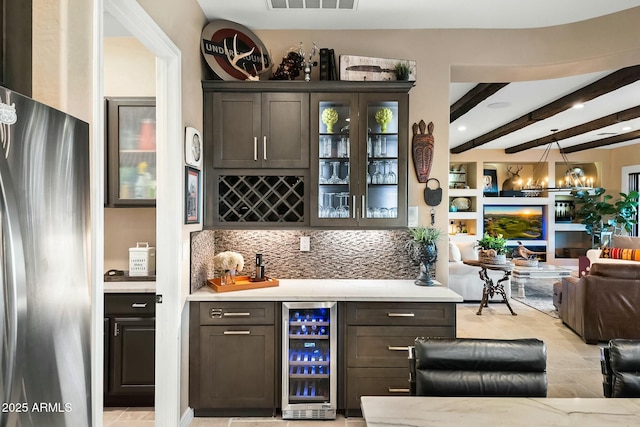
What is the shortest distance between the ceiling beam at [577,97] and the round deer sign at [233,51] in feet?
12.0

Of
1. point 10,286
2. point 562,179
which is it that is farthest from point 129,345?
point 562,179

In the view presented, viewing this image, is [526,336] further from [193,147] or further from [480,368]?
[193,147]

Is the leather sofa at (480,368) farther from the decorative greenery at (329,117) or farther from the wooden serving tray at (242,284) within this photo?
the decorative greenery at (329,117)

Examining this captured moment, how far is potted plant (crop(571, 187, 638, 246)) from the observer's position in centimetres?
902

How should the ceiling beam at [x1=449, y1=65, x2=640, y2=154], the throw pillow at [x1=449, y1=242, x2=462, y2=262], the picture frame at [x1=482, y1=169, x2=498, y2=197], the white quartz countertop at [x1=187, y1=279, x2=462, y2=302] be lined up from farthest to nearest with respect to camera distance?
the picture frame at [x1=482, y1=169, x2=498, y2=197] < the throw pillow at [x1=449, y1=242, x2=462, y2=262] < the ceiling beam at [x1=449, y1=65, x2=640, y2=154] < the white quartz countertop at [x1=187, y1=279, x2=462, y2=302]

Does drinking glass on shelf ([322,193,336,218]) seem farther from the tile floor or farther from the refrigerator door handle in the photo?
the refrigerator door handle

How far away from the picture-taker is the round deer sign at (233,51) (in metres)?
3.11

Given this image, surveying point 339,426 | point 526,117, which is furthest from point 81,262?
point 526,117

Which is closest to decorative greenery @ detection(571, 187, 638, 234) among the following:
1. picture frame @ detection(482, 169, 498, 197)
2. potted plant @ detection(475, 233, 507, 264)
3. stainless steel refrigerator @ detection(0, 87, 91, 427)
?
picture frame @ detection(482, 169, 498, 197)

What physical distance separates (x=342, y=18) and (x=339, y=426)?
9.91 ft

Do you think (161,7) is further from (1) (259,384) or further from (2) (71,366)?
(1) (259,384)

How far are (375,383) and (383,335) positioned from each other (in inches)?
13.2

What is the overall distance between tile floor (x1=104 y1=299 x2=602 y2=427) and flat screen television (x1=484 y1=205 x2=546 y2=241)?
3970 mm

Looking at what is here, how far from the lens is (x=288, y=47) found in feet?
11.3
